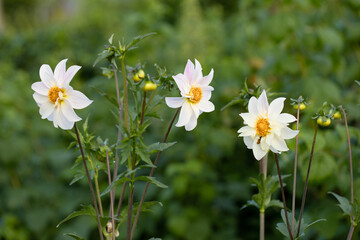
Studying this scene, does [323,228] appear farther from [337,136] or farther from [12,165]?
[12,165]

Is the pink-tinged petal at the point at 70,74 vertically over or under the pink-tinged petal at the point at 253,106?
over

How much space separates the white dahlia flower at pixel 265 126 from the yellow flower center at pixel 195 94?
85 millimetres

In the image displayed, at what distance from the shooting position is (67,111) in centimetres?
75

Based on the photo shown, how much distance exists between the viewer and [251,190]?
2301 mm

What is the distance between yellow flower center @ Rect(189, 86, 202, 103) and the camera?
0.78 m

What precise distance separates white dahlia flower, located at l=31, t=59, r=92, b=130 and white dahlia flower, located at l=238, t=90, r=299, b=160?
286 millimetres

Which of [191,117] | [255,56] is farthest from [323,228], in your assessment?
[255,56]

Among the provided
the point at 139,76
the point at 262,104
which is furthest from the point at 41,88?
the point at 262,104

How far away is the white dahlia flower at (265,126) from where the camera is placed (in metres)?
0.77

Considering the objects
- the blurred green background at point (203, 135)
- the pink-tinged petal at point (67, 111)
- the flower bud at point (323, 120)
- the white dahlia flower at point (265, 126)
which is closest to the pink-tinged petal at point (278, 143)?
the white dahlia flower at point (265, 126)

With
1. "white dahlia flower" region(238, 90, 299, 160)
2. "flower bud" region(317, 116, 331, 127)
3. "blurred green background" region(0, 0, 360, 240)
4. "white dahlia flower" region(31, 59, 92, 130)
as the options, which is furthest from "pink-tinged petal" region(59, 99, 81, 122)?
"blurred green background" region(0, 0, 360, 240)

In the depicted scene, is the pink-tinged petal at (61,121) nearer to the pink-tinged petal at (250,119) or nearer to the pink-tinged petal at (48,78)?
the pink-tinged petal at (48,78)

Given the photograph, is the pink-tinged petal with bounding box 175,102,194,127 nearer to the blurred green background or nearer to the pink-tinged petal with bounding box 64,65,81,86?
the pink-tinged petal with bounding box 64,65,81,86

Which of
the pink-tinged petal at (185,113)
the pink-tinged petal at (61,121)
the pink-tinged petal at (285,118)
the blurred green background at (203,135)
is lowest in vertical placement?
the blurred green background at (203,135)
